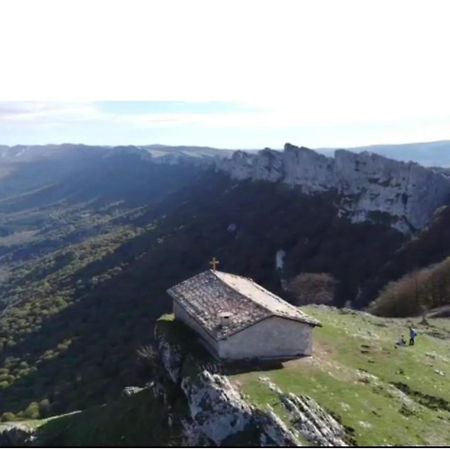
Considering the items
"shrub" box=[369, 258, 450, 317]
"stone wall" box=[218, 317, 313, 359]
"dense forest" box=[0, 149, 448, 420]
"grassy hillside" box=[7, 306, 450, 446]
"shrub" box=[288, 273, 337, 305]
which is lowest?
"dense forest" box=[0, 149, 448, 420]

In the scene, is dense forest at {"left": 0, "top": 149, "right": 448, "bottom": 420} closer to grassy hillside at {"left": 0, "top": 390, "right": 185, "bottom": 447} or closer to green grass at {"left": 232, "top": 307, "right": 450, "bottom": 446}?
grassy hillside at {"left": 0, "top": 390, "right": 185, "bottom": 447}

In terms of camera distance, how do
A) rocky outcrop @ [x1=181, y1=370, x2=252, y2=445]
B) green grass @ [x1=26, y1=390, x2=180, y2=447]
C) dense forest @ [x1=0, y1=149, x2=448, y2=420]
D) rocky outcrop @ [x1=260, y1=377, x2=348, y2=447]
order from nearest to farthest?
rocky outcrop @ [x1=260, y1=377, x2=348, y2=447] < rocky outcrop @ [x1=181, y1=370, x2=252, y2=445] < green grass @ [x1=26, y1=390, x2=180, y2=447] < dense forest @ [x1=0, y1=149, x2=448, y2=420]

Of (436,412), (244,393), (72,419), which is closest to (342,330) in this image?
(436,412)

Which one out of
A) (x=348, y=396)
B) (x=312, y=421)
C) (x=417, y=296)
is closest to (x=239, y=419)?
(x=312, y=421)

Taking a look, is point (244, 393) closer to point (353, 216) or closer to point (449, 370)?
point (449, 370)

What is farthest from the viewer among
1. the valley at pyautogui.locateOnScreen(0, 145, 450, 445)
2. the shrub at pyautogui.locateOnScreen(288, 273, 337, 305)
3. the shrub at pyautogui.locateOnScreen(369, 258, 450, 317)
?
the shrub at pyautogui.locateOnScreen(288, 273, 337, 305)

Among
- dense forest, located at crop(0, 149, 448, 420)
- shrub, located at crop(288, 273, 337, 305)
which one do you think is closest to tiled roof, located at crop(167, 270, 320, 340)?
dense forest, located at crop(0, 149, 448, 420)

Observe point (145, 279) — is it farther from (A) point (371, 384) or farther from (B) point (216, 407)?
(B) point (216, 407)
